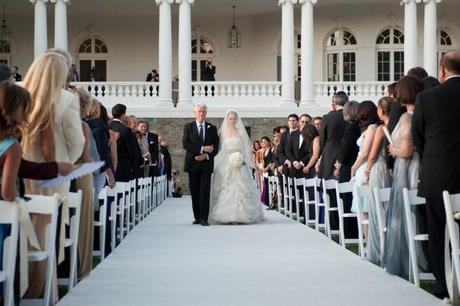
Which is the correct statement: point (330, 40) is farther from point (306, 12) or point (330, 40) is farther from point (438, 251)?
point (438, 251)

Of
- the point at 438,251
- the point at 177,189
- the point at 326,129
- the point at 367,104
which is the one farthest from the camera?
the point at 177,189

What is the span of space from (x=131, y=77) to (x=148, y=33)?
198cm

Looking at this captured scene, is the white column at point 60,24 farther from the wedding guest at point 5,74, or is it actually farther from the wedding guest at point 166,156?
the wedding guest at point 5,74

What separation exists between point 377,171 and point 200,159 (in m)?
6.33

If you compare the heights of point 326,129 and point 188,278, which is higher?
point 326,129

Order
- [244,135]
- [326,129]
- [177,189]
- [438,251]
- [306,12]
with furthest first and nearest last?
1. [306,12]
2. [177,189]
3. [244,135]
4. [326,129]
5. [438,251]

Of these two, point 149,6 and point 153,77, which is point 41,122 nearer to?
point 153,77

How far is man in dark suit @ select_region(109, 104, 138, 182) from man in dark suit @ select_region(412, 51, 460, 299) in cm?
714

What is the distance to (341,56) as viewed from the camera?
43.4m

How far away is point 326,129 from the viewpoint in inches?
622

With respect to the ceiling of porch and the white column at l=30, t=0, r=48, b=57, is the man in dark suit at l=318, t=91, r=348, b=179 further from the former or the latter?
the ceiling of porch

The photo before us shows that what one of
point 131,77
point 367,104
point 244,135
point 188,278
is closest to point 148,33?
point 131,77

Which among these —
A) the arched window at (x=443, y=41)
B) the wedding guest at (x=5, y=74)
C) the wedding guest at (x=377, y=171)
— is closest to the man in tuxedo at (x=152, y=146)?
the wedding guest at (x=377, y=171)

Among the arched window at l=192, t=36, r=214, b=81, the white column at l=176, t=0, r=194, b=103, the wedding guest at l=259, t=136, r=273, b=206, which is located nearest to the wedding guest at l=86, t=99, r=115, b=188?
the wedding guest at l=259, t=136, r=273, b=206
